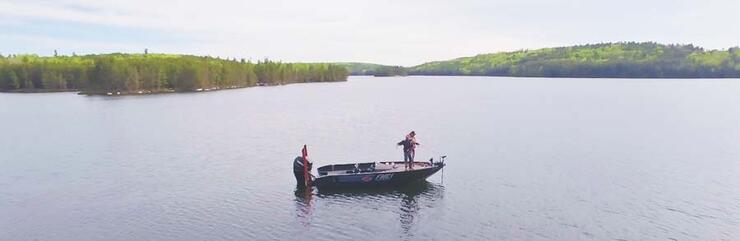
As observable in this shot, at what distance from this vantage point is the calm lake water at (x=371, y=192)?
36.0m

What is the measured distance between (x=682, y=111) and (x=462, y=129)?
5548cm

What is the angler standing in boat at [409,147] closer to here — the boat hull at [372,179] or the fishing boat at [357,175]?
the fishing boat at [357,175]

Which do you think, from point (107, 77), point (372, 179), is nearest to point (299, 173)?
point (372, 179)

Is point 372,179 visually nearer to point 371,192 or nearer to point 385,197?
point 371,192

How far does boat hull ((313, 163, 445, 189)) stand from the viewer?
45.4 m

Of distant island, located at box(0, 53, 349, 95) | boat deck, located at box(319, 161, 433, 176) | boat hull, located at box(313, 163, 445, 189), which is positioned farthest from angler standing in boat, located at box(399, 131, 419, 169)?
distant island, located at box(0, 53, 349, 95)

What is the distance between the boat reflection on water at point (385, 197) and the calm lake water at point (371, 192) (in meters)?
0.15

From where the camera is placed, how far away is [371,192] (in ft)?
148

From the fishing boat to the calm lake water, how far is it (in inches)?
46.0

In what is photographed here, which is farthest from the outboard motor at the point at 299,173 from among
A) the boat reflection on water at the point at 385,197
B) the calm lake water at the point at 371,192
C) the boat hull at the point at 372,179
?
the calm lake water at the point at 371,192

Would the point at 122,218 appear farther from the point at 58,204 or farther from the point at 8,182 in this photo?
the point at 8,182

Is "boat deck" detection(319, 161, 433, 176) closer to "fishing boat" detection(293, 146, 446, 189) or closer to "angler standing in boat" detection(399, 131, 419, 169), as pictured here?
"fishing boat" detection(293, 146, 446, 189)

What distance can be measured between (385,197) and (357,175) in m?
3.02

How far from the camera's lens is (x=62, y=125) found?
9000 cm
